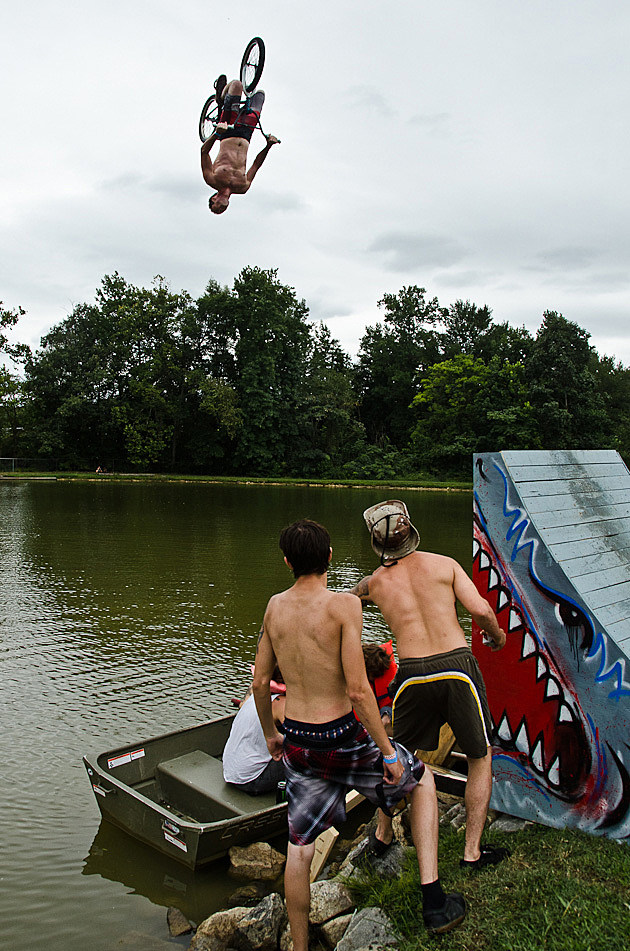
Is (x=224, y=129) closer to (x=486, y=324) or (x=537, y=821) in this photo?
(x=537, y=821)

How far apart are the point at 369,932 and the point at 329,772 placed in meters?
0.84

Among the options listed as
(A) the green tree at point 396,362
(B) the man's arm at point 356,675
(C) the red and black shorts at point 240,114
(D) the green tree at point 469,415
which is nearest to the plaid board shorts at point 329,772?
(B) the man's arm at point 356,675

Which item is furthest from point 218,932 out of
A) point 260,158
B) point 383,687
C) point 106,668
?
Result: point 106,668

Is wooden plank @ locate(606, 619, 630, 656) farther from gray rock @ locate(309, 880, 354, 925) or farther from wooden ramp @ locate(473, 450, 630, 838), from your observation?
gray rock @ locate(309, 880, 354, 925)

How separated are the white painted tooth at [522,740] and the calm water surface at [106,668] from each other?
225 cm

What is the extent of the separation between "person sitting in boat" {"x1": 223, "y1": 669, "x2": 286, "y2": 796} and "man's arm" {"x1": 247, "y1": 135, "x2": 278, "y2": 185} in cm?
403

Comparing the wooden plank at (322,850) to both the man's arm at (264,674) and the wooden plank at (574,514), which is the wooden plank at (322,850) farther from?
the wooden plank at (574,514)

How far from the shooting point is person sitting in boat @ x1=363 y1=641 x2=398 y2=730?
5539 mm

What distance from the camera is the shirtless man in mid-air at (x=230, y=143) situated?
557 centimetres

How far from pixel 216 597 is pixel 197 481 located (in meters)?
38.8

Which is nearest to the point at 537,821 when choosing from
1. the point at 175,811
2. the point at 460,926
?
the point at 460,926

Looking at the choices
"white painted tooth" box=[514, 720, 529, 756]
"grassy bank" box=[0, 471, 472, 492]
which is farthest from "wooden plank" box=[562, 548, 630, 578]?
"grassy bank" box=[0, 471, 472, 492]

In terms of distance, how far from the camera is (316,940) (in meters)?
3.85

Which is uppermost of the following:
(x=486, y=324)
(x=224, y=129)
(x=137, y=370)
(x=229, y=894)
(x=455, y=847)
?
(x=486, y=324)
